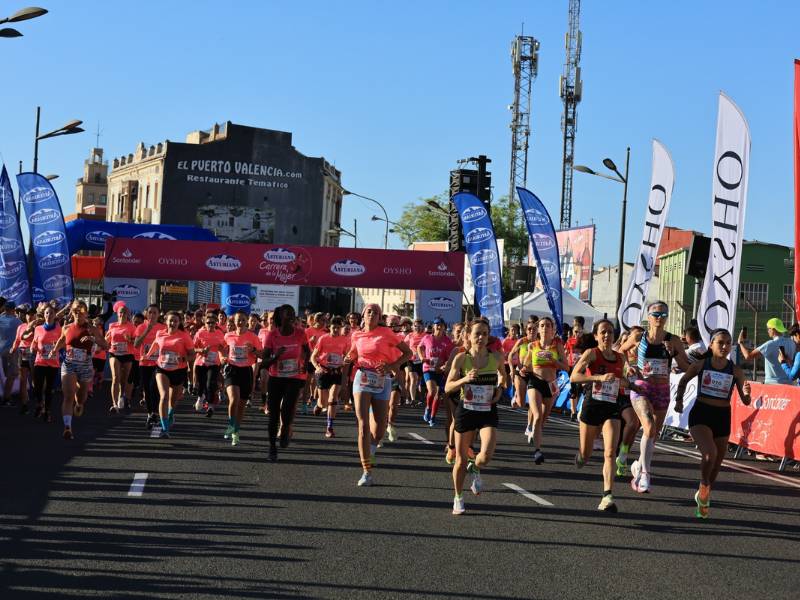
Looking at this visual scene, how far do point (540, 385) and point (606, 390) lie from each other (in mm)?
4237

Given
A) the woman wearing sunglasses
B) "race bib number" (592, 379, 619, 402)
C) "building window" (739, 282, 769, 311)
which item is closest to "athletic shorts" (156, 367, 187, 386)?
the woman wearing sunglasses

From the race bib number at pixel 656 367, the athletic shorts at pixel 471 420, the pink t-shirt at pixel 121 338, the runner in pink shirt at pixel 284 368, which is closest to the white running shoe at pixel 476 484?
the athletic shorts at pixel 471 420

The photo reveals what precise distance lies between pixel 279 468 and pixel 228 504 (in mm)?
2943

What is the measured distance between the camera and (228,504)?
34.7 feet

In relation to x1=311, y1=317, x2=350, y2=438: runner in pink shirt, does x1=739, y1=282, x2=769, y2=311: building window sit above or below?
above

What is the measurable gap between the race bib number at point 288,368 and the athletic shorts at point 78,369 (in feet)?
10.3

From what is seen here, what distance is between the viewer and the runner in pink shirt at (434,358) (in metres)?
20.4

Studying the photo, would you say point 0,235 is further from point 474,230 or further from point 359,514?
point 359,514

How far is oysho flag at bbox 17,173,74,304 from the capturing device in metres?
27.6

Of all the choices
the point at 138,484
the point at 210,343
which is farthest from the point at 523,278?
the point at 138,484

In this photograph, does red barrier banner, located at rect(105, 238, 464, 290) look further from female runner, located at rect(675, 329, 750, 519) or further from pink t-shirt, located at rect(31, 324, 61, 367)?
female runner, located at rect(675, 329, 750, 519)

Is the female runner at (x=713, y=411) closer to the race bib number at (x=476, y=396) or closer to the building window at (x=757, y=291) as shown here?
the race bib number at (x=476, y=396)

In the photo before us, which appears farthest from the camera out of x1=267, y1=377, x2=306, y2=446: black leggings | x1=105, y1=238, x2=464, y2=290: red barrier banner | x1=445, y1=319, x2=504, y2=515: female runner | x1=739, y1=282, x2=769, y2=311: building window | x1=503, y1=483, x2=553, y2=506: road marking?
x1=739, y1=282, x2=769, y2=311: building window

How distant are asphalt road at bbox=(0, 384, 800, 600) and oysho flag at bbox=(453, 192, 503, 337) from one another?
12.9 m
